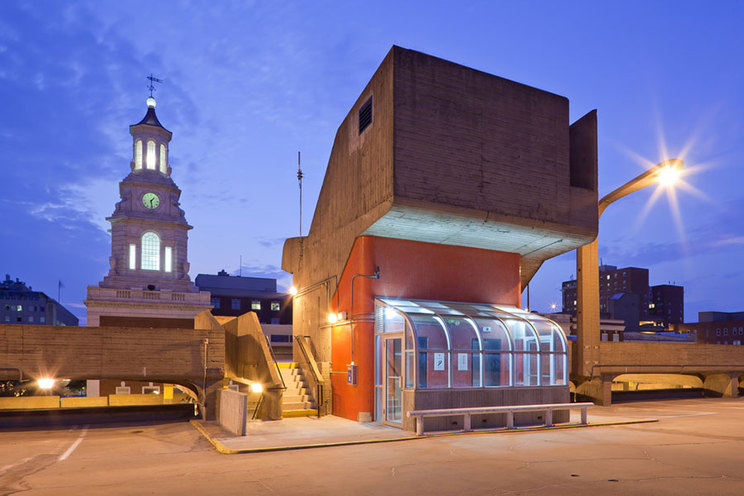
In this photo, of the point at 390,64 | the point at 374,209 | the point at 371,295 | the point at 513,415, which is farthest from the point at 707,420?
the point at 390,64

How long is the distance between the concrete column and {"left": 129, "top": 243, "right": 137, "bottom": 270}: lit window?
39.6 m

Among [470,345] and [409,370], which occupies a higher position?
[470,345]

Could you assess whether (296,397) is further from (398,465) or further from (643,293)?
(643,293)

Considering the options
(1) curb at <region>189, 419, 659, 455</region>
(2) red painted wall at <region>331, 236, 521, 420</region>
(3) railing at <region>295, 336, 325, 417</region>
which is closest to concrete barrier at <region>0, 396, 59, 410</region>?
(1) curb at <region>189, 419, 659, 455</region>

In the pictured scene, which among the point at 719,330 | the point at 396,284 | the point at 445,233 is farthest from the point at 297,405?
the point at 719,330

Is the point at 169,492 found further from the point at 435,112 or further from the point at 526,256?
the point at 526,256

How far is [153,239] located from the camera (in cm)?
5191

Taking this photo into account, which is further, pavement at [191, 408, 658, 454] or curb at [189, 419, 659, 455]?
pavement at [191, 408, 658, 454]

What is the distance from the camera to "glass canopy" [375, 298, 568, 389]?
57.3ft

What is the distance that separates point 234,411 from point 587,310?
658 inches

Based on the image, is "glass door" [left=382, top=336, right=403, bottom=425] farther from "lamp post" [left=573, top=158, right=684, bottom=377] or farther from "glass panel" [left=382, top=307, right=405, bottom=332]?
"lamp post" [left=573, top=158, right=684, bottom=377]

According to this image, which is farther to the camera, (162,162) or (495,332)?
(162,162)

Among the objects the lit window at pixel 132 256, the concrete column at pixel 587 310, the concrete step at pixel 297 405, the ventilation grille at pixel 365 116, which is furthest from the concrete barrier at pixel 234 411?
the lit window at pixel 132 256

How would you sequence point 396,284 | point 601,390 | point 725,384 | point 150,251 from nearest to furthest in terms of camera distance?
point 396,284 → point 601,390 → point 725,384 → point 150,251
